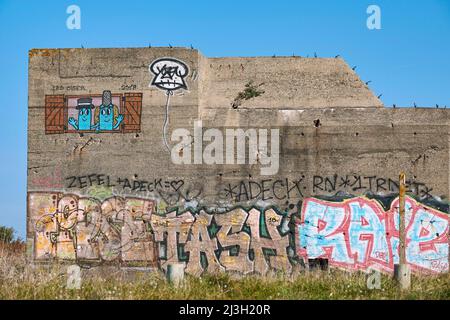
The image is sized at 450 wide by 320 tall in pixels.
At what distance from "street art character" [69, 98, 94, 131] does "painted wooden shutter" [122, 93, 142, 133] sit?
0.75 m

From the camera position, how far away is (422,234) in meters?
15.6

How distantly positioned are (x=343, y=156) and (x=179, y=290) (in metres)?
5.75

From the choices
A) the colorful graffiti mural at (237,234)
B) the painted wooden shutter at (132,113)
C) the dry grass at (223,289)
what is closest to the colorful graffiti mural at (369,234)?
the colorful graffiti mural at (237,234)

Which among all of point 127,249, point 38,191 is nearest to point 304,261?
point 127,249

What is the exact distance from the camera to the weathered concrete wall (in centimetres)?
1570

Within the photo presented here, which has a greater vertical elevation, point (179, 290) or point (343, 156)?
point (343, 156)

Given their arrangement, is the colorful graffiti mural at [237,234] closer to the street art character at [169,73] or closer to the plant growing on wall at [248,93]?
the plant growing on wall at [248,93]

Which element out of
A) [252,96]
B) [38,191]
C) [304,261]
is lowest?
[304,261]

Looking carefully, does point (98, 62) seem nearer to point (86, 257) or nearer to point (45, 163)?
point (45, 163)

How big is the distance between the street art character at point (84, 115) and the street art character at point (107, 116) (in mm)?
151

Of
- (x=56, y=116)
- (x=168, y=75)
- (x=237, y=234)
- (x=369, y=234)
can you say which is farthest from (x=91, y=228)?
(x=369, y=234)

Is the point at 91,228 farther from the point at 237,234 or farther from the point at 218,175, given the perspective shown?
the point at 237,234

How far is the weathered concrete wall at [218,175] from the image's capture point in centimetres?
1570

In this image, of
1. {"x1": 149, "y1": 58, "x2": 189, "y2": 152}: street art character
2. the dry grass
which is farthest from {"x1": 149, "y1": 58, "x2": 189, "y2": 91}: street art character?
the dry grass
